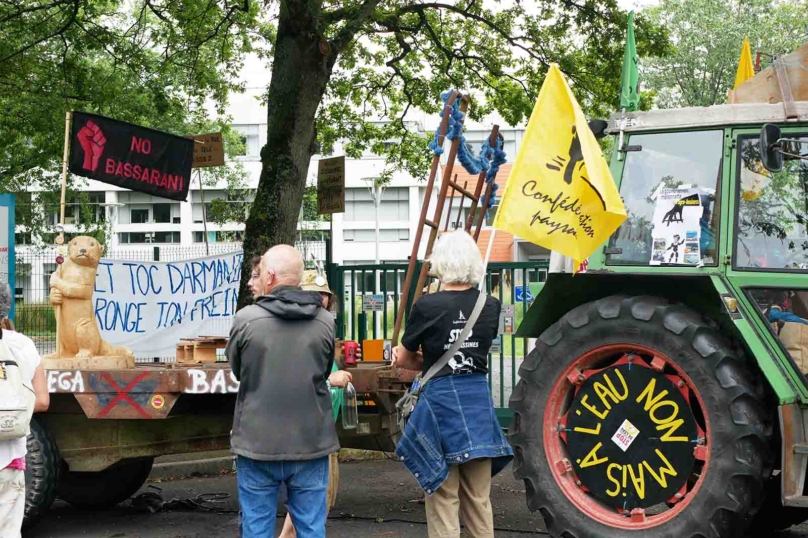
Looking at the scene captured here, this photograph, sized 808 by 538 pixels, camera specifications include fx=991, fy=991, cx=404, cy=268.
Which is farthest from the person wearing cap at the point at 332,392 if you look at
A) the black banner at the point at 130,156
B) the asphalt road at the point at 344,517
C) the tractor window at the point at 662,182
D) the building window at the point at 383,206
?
the building window at the point at 383,206

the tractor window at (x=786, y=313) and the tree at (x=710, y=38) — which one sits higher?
the tree at (x=710, y=38)

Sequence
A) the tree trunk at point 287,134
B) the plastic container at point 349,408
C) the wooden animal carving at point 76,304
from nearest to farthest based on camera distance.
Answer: the plastic container at point 349,408, the wooden animal carving at point 76,304, the tree trunk at point 287,134

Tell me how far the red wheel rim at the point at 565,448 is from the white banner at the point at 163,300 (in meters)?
6.92

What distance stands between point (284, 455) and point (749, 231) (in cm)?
272

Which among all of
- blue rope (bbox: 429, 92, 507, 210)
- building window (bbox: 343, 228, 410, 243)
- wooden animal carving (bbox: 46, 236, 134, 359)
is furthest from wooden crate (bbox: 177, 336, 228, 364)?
building window (bbox: 343, 228, 410, 243)

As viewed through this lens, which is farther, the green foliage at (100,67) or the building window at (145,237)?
the building window at (145,237)

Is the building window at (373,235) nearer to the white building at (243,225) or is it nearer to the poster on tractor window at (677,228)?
the white building at (243,225)

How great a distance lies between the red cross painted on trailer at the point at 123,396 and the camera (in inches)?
246

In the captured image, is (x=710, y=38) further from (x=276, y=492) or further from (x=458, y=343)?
(x=276, y=492)

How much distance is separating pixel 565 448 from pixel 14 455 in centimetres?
285

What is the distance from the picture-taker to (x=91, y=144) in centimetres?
900

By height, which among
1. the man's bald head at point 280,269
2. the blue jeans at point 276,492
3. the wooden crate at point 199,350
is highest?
the man's bald head at point 280,269

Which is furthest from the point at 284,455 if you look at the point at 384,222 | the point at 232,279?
the point at 384,222

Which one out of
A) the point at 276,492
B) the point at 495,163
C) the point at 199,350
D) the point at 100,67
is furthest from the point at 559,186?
the point at 100,67
